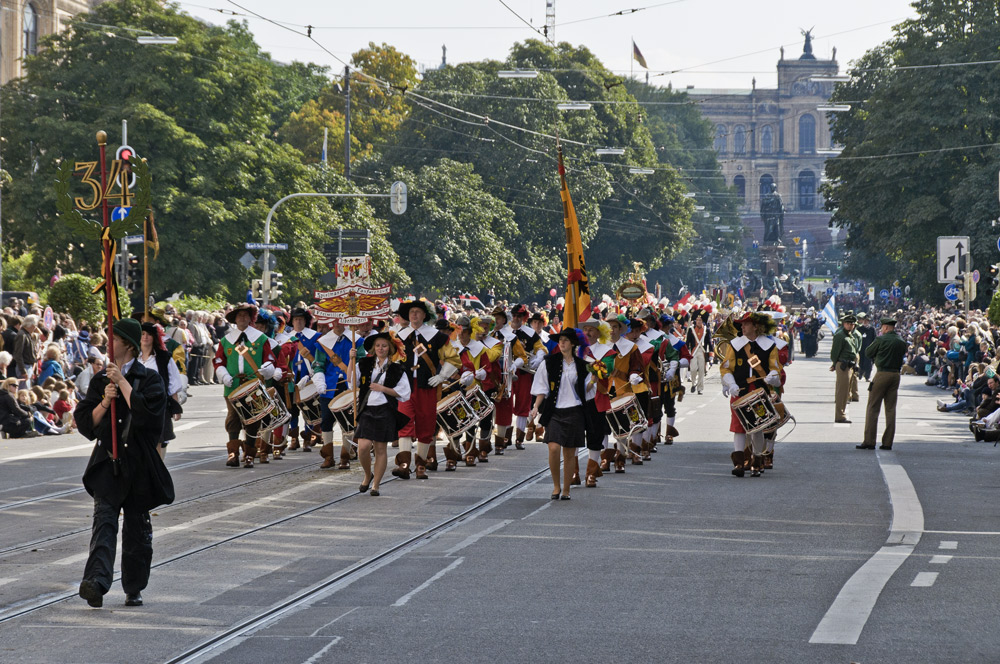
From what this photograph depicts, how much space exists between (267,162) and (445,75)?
20.2 metres

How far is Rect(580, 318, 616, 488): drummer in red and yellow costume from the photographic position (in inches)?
574

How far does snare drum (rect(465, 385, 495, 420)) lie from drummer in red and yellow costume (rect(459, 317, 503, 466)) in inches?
2.8

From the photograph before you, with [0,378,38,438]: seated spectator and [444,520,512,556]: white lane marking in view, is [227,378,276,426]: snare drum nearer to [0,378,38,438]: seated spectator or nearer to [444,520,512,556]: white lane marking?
[444,520,512,556]: white lane marking

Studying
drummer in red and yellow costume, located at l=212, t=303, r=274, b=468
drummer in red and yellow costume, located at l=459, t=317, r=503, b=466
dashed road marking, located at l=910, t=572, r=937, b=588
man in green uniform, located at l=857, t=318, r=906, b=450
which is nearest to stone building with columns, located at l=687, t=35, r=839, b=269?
man in green uniform, located at l=857, t=318, r=906, b=450

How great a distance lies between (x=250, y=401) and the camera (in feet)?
54.5

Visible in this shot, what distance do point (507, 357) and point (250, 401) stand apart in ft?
11.8

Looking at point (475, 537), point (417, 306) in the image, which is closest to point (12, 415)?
point (417, 306)

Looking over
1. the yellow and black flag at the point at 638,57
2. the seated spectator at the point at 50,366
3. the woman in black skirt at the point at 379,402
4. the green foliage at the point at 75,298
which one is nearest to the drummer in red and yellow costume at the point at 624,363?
the woman in black skirt at the point at 379,402

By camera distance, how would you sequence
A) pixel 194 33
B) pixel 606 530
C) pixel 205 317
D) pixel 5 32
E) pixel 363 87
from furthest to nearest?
pixel 363 87 < pixel 5 32 < pixel 194 33 < pixel 205 317 < pixel 606 530

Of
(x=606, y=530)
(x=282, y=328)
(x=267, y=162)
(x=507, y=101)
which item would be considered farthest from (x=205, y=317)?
(x=507, y=101)

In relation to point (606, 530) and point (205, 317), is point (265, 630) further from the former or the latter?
point (205, 317)

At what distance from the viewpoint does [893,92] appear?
51625mm

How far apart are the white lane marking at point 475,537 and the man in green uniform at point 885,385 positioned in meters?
8.96

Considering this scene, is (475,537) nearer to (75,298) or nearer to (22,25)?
(75,298)
